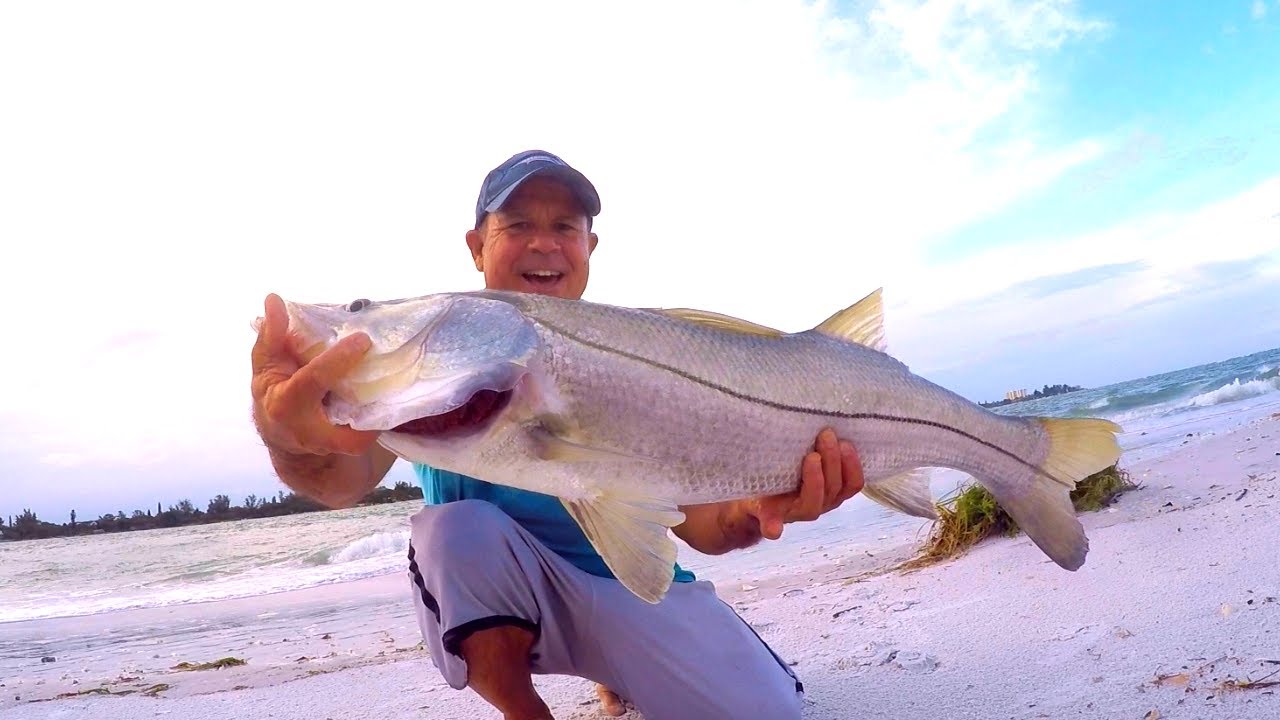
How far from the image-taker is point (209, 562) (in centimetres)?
1263

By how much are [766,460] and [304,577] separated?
936 cm

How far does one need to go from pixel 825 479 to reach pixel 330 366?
1446 mm

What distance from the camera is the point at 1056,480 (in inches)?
105

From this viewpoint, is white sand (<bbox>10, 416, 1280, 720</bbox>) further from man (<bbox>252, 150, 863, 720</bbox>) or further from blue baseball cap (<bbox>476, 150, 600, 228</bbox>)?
blue baseball cap (<bbox>476, 150, 600, 228</bbox>)

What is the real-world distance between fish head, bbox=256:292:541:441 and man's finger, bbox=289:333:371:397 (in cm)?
2

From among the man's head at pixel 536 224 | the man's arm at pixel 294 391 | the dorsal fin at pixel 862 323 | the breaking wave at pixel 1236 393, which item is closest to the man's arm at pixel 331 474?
the man's arm at pixel 294 391

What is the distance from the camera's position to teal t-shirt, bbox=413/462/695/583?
2.83 m

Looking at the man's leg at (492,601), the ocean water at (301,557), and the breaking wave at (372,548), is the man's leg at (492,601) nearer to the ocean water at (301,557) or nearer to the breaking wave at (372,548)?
the ocean water at (301,557)

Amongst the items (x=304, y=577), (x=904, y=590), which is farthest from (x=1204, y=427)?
(x=304, y=577)

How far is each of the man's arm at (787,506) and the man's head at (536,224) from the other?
133 cm

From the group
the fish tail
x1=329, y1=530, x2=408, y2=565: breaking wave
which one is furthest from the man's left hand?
x1=329, y1=530, x2=408, y2=565: breaking wave

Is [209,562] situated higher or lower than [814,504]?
lower

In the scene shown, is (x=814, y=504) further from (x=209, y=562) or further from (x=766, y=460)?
(x=209, y=562)

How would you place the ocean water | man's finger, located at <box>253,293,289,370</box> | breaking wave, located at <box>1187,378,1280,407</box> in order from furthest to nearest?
breaking wave, located at <box>1187,378,1280,407</box> < the ocean water < man's finger, located at <box>253,293,289,370</box>
